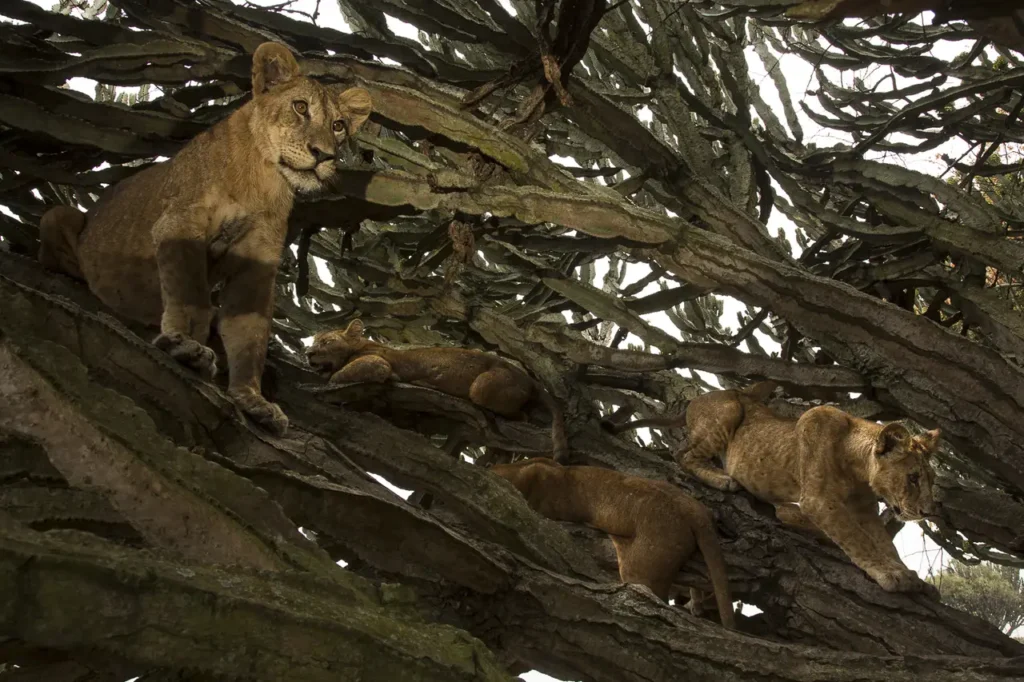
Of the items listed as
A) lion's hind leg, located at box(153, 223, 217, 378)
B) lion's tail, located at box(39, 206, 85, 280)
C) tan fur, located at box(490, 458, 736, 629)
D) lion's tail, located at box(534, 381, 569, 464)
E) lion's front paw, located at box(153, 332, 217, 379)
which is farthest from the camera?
lion's tail, located at box(534, 381, 569, 464)

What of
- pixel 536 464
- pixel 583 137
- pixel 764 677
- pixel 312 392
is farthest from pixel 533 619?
pixel 583 137

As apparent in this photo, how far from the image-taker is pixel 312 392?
4.71 m

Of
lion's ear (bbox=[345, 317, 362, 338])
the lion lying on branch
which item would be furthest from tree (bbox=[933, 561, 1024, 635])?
lion's ear (bbox=[345, 317, 362, 338])

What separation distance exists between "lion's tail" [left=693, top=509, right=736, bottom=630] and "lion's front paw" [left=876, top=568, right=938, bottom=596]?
1.89 feet

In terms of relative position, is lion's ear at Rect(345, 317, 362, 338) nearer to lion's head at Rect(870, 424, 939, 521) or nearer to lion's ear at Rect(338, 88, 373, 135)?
lion's ear at Rect(338, 88, 373, 135)

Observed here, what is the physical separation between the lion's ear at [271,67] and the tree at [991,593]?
6.60m

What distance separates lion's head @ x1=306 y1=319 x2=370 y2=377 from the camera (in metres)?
5.36

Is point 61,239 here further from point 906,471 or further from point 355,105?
point 906,471

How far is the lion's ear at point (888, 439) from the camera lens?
4094 mm

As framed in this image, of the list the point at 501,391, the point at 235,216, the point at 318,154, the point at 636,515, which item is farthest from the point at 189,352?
the point at 501,391

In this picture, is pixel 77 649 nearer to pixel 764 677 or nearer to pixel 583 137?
pixel 764 677

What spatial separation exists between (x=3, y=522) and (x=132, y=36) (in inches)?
133

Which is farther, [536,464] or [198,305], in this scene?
[536,464]

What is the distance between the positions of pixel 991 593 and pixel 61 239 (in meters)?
7.64
